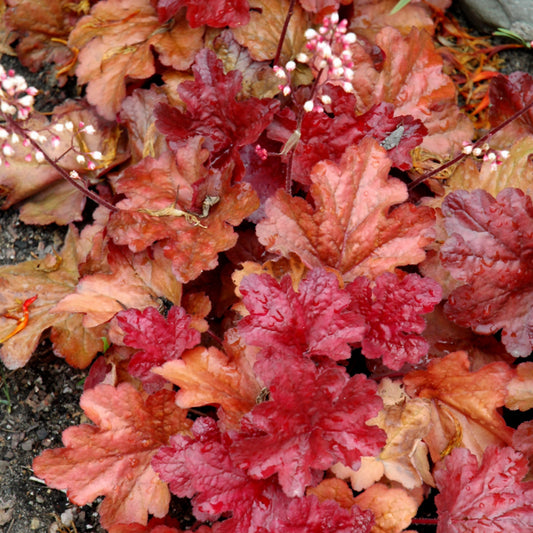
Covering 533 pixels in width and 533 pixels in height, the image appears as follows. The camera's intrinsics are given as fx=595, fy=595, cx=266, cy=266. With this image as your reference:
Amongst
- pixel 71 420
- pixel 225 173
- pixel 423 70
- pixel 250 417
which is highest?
pixel 423 70

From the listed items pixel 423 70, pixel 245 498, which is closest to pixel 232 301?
pixel 245 498

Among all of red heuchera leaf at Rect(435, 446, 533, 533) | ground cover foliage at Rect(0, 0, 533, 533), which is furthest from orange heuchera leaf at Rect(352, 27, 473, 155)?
red heuchera leaf at Rect(435, 446, 533, 533)

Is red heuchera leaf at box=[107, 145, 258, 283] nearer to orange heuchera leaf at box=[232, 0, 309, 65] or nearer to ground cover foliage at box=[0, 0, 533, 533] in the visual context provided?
ground cover foliage at box=[0, 0, 533, 533]

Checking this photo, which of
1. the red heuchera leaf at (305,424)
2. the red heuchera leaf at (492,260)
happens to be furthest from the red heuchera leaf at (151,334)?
the red heuchera leaf at (492,260)

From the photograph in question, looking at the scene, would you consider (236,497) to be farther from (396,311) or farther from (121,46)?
(121,46)

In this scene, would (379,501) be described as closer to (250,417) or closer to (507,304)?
(250,417)

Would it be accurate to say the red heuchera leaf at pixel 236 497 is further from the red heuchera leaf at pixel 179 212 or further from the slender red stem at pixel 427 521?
the red heuchera leaf at pixel 179 212
